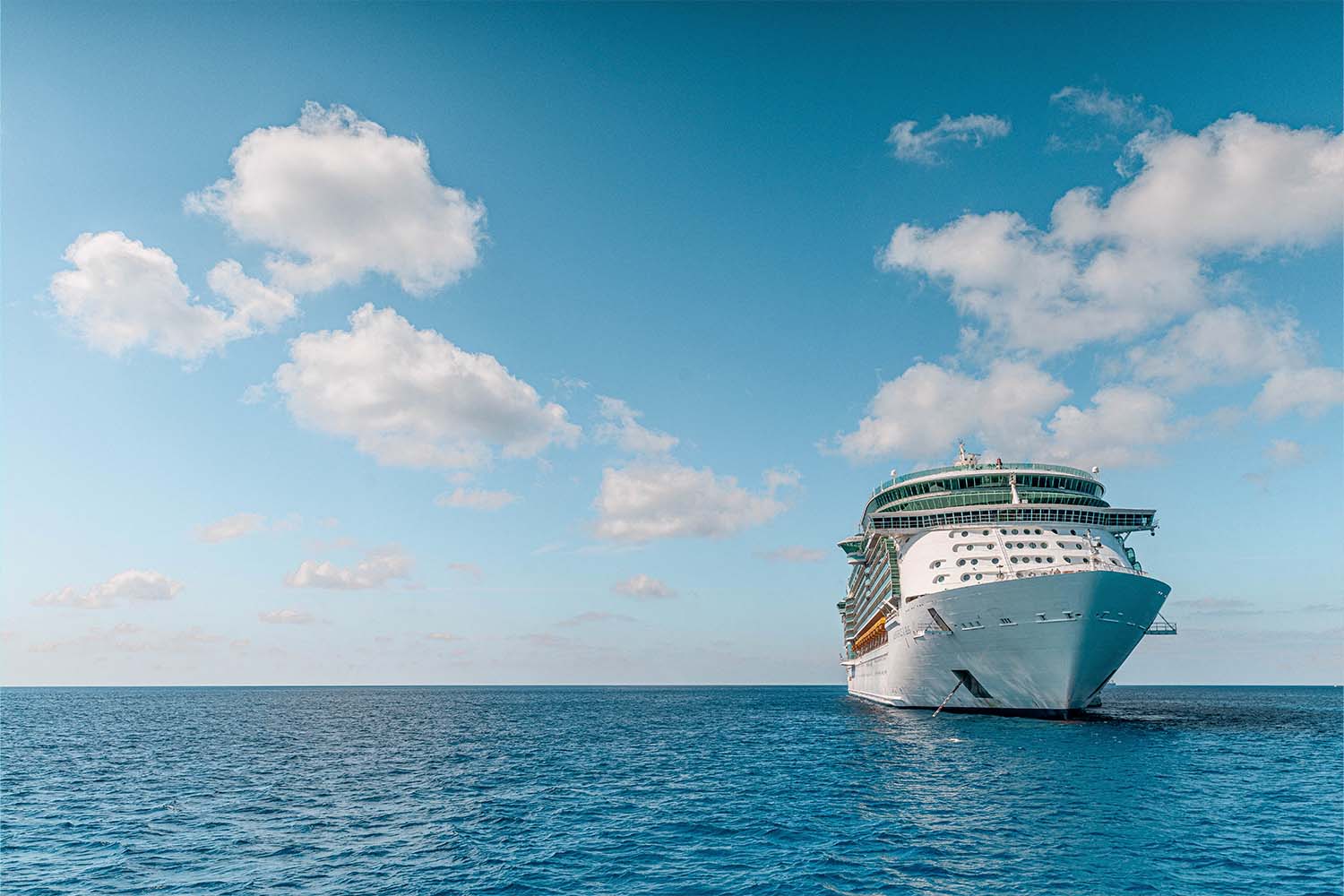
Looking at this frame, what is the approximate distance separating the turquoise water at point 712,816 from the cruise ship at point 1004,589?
4.28m

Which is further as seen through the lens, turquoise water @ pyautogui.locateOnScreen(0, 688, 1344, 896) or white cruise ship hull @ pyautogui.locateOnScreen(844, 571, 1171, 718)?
white cruise ship hull @ pyautogui.locateOnScreen(844, 571, 1171, 718)

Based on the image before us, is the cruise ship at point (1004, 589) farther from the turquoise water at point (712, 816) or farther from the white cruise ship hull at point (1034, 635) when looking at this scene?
the turquoise water at point (712, 816)

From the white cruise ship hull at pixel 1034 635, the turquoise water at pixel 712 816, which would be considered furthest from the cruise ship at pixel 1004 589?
the turquoise water at pixel 712 816

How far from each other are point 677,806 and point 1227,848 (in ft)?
69.5

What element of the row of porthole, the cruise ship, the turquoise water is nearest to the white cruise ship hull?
the cruise ship

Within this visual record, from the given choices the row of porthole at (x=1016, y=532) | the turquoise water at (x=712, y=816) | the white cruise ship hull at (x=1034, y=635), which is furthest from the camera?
the row of porthole at (x=1016, y=532)

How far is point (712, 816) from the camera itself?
31.5m

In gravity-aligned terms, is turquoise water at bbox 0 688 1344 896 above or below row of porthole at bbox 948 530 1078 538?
→ below

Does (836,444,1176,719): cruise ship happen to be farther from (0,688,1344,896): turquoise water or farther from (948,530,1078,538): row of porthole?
(0,688,1344,896): turquoise water

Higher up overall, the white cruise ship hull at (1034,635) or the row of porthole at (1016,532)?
the row of porthole at (1016,532)

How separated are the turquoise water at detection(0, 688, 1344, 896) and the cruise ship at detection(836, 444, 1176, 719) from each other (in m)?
4.28

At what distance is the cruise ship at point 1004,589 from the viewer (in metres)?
49.6

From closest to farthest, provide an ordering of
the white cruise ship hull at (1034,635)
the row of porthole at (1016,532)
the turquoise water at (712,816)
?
the turquoise water at (712,816) → the white cruise ship hull at (1034,635) → the row of porthole at (1016,532)

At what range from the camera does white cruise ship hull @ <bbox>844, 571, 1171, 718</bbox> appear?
4856 cm
